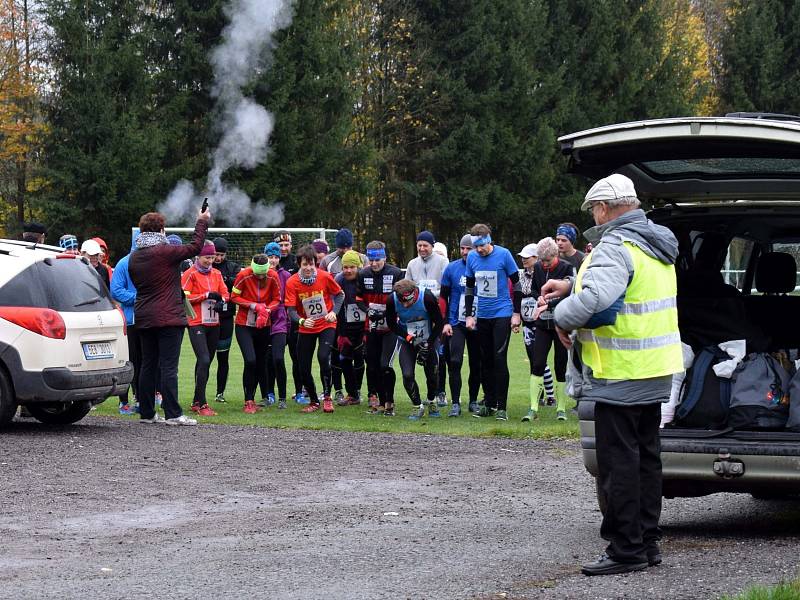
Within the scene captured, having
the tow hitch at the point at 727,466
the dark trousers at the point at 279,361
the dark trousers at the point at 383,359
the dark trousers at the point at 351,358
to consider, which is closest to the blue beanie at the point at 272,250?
the dark trousers at the point at 279,361

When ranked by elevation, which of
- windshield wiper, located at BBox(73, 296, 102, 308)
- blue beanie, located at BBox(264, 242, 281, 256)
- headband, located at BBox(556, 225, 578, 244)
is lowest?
windshield wiper, located at BBox(73, 296, 102, 308)

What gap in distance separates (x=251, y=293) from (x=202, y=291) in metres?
0.58

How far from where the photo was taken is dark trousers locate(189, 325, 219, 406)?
16.0 meters

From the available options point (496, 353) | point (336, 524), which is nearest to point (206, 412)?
point (496, 353)

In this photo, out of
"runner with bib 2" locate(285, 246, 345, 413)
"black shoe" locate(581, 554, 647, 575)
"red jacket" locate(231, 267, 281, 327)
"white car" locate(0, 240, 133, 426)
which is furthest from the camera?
"red jacket" locate(231, 267, 281, 327)

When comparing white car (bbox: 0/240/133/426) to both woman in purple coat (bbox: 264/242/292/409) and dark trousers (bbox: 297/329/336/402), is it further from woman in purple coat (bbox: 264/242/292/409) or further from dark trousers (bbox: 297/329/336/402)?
woman in purple coat (bbox: 264/242/292/409)

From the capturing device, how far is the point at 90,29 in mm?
40000

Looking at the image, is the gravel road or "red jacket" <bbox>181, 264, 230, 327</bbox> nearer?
the gravel road

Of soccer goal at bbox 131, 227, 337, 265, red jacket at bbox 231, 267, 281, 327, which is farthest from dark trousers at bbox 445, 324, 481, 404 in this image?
soccer goal at bbox 131, 227, 337, 265

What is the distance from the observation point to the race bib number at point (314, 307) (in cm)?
1606

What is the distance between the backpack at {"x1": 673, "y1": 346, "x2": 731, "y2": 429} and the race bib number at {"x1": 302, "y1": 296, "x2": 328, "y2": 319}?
7.79m

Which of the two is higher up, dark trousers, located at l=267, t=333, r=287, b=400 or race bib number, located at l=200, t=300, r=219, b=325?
race bib number, located at l=200, t=300, r=219, b=325

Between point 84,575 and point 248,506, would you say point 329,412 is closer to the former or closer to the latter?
point 248,506

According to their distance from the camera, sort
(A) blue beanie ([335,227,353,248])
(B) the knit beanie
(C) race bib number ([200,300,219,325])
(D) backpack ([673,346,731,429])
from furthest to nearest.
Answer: (A) blue beanie ([335,227,353,248])
(B) the knit beanie
(C) race bib number ([200,300,219,325])
(D) backpack ([673,346,731,429])
